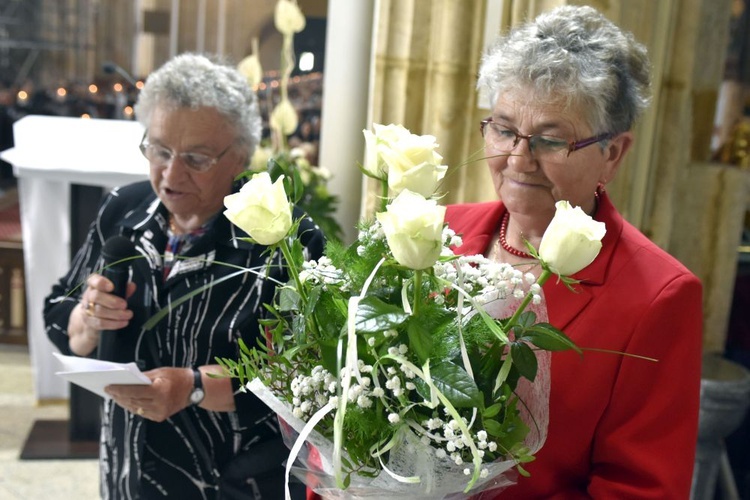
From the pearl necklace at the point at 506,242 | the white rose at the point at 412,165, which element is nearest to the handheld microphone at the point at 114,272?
the pearl necklace at the point at 506,242

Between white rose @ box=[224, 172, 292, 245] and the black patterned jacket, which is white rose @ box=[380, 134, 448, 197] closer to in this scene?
white rose @ box=[224, 172, 292, 245]

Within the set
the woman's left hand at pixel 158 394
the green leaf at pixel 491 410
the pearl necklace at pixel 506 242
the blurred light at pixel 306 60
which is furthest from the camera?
the blurred light at pixel 306 60

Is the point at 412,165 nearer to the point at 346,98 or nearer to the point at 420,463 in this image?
the point at 420,463

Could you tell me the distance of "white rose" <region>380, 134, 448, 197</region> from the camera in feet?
3.62

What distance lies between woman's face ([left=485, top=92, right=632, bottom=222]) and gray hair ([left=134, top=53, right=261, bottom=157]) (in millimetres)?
810

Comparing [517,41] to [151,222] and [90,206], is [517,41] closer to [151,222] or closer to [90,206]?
[151,222]

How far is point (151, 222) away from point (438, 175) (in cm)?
124

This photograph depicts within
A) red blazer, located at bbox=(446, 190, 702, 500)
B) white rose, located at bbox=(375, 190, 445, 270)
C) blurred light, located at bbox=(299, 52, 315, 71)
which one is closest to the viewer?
white rose, located at bbox=(375, 190, 445, 270)

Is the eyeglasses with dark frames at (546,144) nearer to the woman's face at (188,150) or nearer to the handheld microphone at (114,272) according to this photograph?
the woman's face at (188,150)

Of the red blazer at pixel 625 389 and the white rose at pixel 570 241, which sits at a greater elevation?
the white rose at pixel 570 241

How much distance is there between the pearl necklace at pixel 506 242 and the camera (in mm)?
1744

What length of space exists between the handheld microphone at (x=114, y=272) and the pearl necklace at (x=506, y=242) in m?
0.85

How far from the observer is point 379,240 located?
121 centimetres

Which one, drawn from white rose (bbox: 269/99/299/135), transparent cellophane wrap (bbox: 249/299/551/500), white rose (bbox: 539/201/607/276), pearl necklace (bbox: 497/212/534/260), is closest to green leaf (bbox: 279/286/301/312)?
transparent cellophane wrap (bbox: 249/299/551/500)
